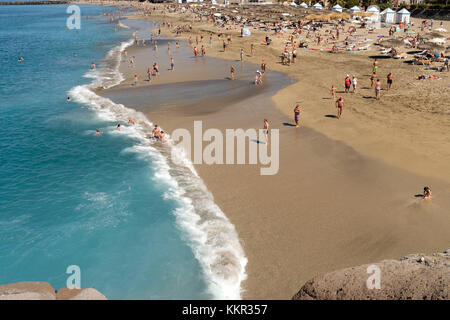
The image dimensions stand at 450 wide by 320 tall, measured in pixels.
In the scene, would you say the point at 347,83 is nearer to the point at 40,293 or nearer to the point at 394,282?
the point at 394,282

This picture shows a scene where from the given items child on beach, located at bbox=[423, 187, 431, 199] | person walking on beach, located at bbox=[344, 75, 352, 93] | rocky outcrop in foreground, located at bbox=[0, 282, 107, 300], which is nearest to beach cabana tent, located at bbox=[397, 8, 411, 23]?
person walking on beach, located at bbox=[344, 75, 352, 93]

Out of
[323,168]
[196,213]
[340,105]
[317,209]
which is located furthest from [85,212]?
[340,105]

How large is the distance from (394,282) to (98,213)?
11877 mm

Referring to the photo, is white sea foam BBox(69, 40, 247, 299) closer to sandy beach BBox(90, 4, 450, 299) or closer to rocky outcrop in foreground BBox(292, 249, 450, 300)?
sandy beach BBox(90, 4, 450, 299)

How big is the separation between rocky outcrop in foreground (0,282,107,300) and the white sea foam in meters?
4.03

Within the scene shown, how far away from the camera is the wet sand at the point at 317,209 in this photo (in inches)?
438

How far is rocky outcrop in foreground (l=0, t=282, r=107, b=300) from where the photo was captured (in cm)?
747

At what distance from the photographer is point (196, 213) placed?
1432 centimetres

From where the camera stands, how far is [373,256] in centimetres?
1108

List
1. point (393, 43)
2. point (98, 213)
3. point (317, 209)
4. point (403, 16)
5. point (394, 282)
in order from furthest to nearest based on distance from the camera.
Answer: point (403, 16) → point (393, 43) → point (98, 213) → point (317, 209) → point (394, 282)

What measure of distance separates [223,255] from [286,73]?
2704 centimetres
